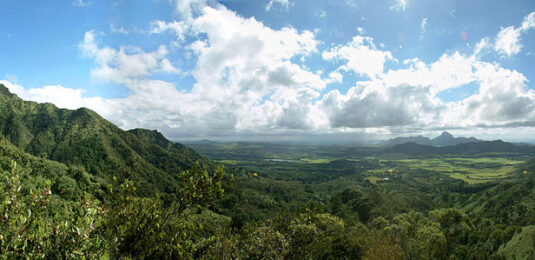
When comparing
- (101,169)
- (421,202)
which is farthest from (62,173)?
(421,202)

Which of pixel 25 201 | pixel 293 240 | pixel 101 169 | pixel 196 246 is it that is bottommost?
pixel 101 169

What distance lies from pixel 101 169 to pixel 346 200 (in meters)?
211

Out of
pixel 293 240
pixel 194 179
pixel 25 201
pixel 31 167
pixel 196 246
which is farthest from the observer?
pixel 31 167

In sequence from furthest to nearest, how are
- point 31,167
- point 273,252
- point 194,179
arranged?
1. point 31,167
2. point 273,252
3. point 194,179

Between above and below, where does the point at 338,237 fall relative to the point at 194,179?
below

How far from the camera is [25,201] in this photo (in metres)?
7.68

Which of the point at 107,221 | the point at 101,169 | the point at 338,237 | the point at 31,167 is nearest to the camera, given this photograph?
the point at 107,221

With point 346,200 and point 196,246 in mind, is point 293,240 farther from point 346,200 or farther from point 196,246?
point 346,200

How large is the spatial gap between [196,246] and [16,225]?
6.70 m

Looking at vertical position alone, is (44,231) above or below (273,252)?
above

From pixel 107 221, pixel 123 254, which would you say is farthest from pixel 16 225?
pixel 123 254

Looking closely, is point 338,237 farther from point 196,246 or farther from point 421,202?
point 421,202

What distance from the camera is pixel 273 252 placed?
61.8ft

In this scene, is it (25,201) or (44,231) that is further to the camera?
(25,201)
